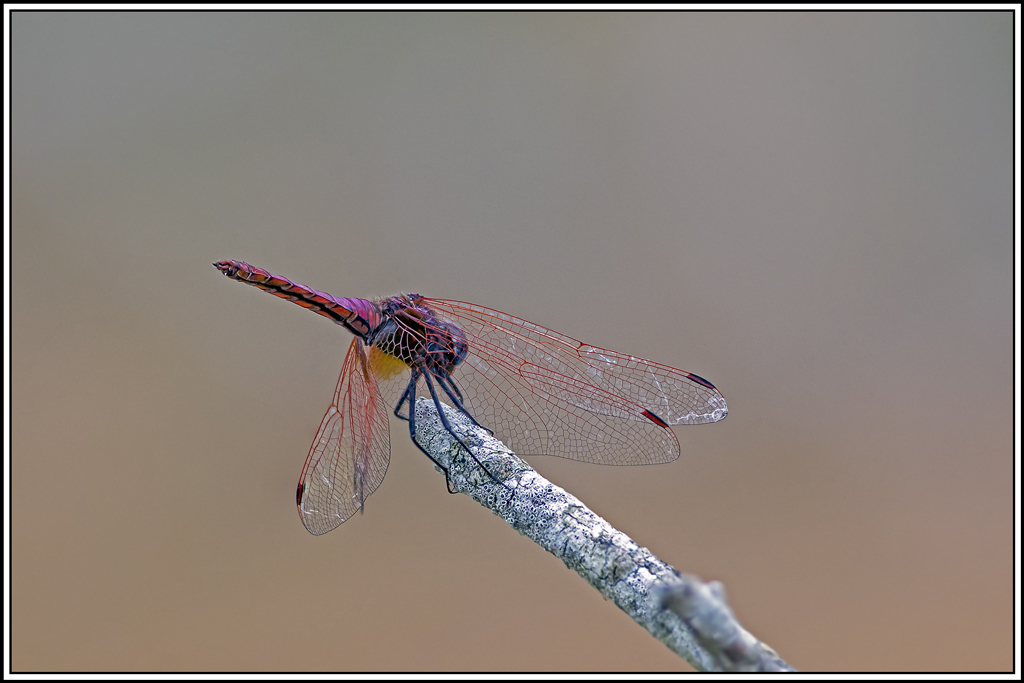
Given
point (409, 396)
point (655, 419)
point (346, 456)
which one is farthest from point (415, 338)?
point (655, 419)

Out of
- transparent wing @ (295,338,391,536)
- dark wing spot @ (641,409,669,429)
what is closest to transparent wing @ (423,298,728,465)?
dark wing spot @ (641,409,669,429)

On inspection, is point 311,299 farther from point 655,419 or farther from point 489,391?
point 655,419

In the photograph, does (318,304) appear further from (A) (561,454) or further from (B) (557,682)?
(B) (557,682)

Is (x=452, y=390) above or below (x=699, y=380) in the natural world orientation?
below

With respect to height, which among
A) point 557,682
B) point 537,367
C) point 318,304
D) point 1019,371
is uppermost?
point 1019,371

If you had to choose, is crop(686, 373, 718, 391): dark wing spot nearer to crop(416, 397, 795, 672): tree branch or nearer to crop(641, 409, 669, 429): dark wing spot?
crop(641, 409, 669, 429): dark wing spot

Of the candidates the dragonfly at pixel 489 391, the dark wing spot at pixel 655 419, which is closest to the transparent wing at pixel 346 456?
the dragonfly at pixel 489 391

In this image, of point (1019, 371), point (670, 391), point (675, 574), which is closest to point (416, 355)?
point (670, 391)
